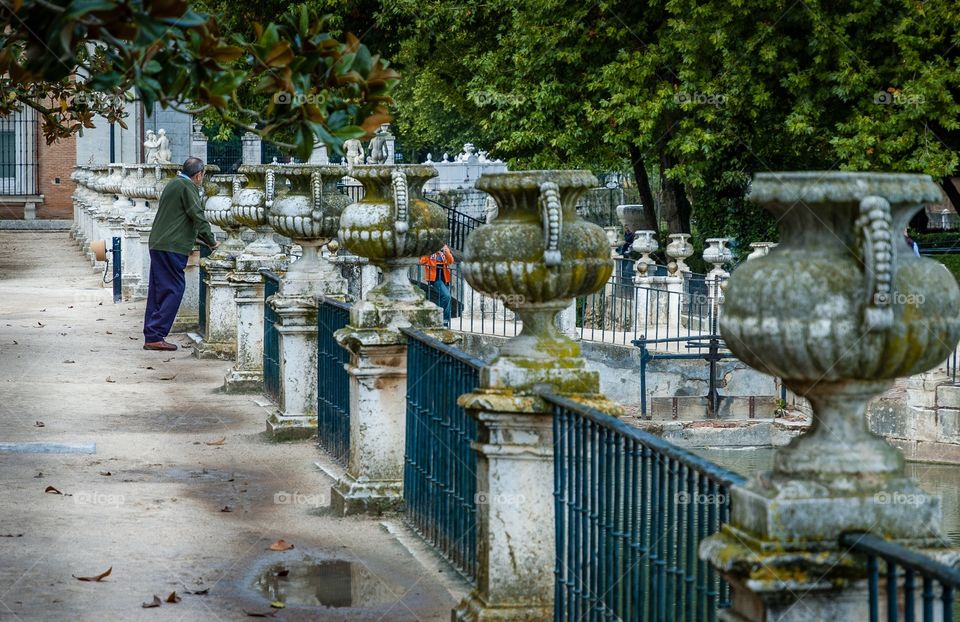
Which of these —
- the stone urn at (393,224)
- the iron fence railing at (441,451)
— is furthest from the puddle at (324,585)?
the stone urn at (393,224)

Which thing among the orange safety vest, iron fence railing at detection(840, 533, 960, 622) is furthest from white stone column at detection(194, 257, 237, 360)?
iron fence railing at detection(840, 533, 960, 622)

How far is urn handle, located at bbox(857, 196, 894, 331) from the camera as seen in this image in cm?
343

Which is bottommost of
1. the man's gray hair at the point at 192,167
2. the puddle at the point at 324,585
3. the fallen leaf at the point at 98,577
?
the puddle at the point at 324,585

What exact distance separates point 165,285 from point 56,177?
103ft

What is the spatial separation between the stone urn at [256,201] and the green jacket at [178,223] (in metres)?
1.63

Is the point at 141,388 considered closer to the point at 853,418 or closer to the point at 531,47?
the point at 853,418

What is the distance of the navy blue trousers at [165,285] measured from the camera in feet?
49.0

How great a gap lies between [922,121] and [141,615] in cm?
1813

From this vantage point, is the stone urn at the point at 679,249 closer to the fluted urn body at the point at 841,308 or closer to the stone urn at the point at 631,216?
the stone urn at the point at 631,216

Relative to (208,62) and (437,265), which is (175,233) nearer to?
(437,265)

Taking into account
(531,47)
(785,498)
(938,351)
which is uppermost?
(531,47)

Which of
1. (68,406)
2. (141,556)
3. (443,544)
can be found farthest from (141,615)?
(68,406)

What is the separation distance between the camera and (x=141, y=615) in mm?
6246

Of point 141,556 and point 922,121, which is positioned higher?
point 922,121
